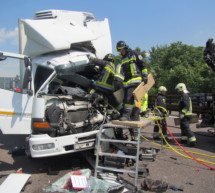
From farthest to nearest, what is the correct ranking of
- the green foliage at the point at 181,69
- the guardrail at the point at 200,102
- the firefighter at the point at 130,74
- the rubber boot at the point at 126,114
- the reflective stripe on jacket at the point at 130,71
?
the green foliage at the point at 181,69, the guardrail at the point at 200,102, the reflective stripe on jacket at the point at 130,71, the firefighter at the point at 130,74, the rubber boot at the point at 126,114

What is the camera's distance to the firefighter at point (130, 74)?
478 cm

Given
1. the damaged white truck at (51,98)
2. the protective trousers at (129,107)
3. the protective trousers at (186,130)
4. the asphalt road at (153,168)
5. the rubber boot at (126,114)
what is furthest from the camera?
the protective trousers at (186,130)

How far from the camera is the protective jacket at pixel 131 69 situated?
487 cm

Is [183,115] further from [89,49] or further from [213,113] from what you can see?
[89,49]

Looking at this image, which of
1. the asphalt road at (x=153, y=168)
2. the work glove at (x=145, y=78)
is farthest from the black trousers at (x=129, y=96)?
the asphalt road at (x=153, y=168)

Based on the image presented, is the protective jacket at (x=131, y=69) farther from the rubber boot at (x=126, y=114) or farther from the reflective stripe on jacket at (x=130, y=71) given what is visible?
the rubber boot at (x=126, y=114)

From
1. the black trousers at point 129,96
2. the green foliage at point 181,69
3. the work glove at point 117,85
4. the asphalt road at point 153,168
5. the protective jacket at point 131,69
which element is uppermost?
the green foliage at point 181,69

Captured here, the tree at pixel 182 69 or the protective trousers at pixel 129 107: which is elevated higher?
the tree at pixel 182 69

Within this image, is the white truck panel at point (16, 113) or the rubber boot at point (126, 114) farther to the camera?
the rubber boot at point (126, 114)

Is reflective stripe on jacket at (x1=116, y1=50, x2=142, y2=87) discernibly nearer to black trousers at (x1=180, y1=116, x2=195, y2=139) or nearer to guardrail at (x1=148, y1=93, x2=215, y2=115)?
black trousers at (x1=180, y1=116, x2=195, y2=139)

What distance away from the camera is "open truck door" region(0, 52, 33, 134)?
4.32m

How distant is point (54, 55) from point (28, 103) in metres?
1.18

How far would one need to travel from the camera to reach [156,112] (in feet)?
21.7

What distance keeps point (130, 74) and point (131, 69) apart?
0.37ft
